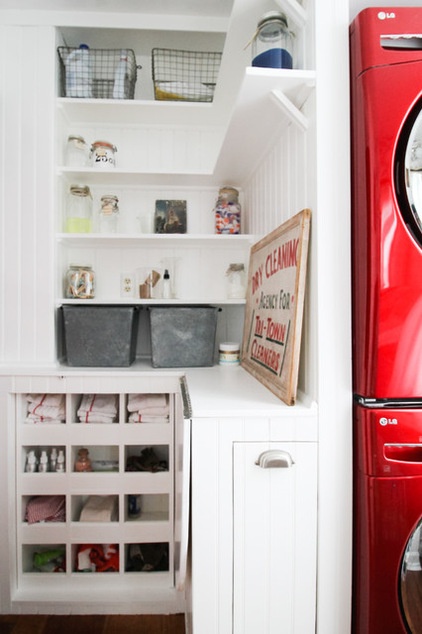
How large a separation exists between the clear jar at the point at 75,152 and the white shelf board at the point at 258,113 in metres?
0.71

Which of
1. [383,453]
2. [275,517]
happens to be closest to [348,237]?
[383,453]

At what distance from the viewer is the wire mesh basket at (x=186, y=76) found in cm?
193

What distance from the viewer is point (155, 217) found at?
2115 mm

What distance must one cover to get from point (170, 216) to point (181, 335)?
0.66 meters

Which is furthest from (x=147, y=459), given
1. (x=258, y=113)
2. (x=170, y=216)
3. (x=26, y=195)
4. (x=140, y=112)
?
(x=140, y=112)

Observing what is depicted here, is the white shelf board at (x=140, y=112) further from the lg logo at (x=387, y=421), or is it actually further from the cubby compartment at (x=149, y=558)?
the cubby compartment at (x=149, y=558)

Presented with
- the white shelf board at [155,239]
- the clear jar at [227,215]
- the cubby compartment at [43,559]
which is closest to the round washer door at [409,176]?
the white shelf board at [155,239]

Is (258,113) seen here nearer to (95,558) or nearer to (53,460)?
(53,460)

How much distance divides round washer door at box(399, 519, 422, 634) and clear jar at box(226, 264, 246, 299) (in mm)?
1323

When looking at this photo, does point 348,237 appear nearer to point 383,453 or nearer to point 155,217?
point 383,453

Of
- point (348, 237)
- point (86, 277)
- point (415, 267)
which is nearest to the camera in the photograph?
point (415, 267)

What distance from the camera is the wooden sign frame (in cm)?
118

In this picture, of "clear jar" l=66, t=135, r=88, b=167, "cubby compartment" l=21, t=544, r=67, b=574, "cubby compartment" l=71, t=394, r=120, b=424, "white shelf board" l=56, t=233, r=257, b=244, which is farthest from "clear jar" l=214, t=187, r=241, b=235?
"cubby compartment" l=21, t=544, r=67, b=574

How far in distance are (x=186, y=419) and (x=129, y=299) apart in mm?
1040
